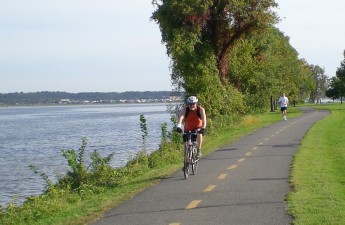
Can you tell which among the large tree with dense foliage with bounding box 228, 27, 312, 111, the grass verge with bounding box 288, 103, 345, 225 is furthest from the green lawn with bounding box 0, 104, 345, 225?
the large tree with dense foliage with bounding box 228, 27, 312, 111

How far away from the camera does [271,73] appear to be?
204ft

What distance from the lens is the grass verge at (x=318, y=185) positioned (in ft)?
31.7

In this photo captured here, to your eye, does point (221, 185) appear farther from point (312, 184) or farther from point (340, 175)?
point (340, 175)

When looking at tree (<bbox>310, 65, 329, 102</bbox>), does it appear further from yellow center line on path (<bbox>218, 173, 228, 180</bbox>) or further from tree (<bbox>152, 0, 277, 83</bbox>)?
yellow center line on path (<bbox>218, 173, 228, 180</bbox>)

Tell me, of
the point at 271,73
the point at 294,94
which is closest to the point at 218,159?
the point at 271,73

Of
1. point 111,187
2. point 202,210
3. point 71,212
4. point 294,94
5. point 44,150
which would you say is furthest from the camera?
point 294,94

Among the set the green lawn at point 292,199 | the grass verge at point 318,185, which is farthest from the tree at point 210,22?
the green lawn at point 292,199

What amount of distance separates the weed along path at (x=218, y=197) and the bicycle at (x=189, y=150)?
0.91 feet

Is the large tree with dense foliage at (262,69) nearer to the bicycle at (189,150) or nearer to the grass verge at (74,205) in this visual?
the bicycle at (189,150)

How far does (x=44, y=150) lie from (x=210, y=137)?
442 inches

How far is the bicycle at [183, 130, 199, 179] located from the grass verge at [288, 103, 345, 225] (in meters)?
2.51

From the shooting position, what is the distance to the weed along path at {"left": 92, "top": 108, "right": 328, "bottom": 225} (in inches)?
389

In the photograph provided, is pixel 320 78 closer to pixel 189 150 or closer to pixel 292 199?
pixel 189 150

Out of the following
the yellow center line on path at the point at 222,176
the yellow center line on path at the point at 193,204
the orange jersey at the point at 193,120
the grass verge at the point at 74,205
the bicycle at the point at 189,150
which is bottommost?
the grass verge at the point at 74,205
